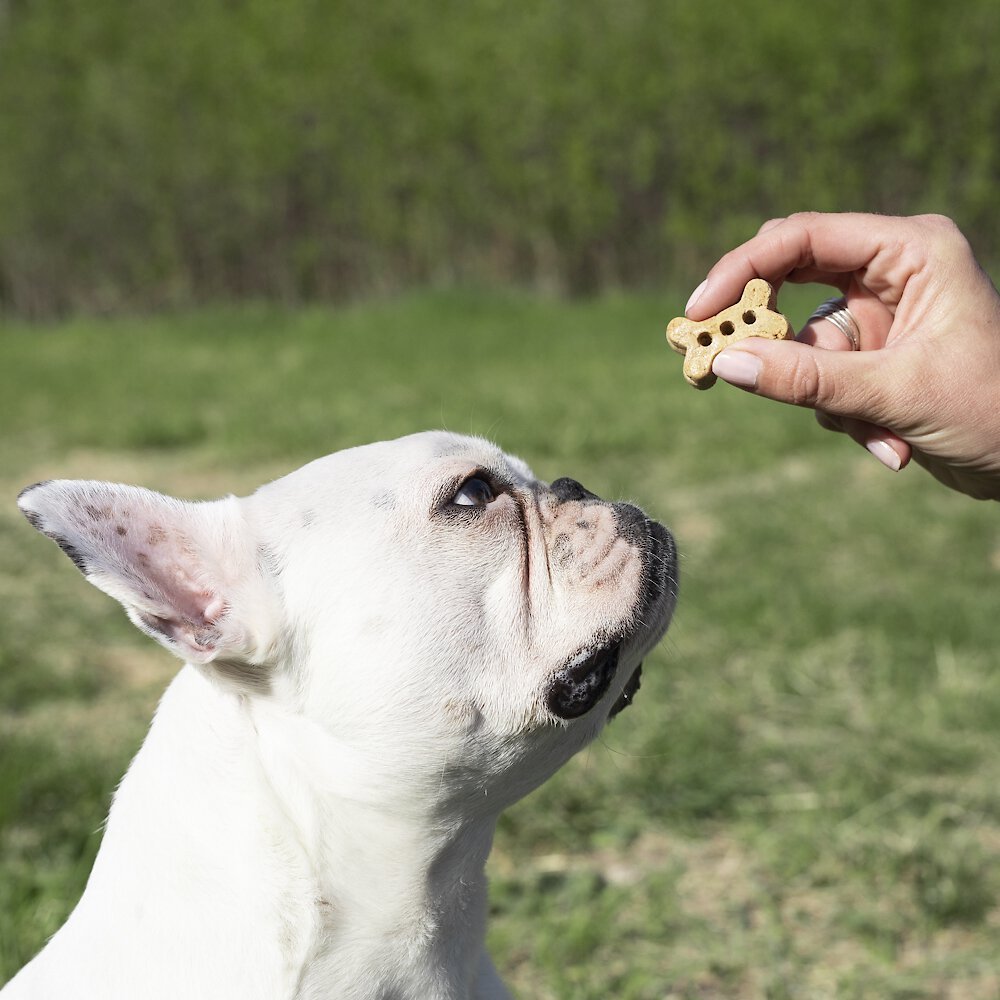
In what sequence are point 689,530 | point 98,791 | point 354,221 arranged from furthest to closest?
point 354,221, point 689,530, point 98,791

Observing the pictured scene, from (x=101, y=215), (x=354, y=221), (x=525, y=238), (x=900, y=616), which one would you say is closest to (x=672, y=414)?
(x=900, y=616)

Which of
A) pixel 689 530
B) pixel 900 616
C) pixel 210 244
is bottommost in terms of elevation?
pixel 210 244

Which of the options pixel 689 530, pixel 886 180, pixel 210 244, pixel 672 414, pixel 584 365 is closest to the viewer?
pixel 689 530

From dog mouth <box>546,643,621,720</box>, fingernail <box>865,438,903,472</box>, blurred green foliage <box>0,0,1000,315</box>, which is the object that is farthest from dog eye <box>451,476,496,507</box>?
blurred green foliage <box>0,0,1000,315</box>

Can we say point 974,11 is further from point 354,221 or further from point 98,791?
point 98,791

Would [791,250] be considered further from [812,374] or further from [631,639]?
[631,639]

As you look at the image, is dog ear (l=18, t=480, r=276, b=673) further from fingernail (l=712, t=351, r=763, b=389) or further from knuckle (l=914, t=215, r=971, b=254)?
knuckle (l=914, t=215, r=971, b=254)

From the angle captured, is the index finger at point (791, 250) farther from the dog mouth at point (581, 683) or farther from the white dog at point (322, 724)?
the dog mouth at point (581, 683)
